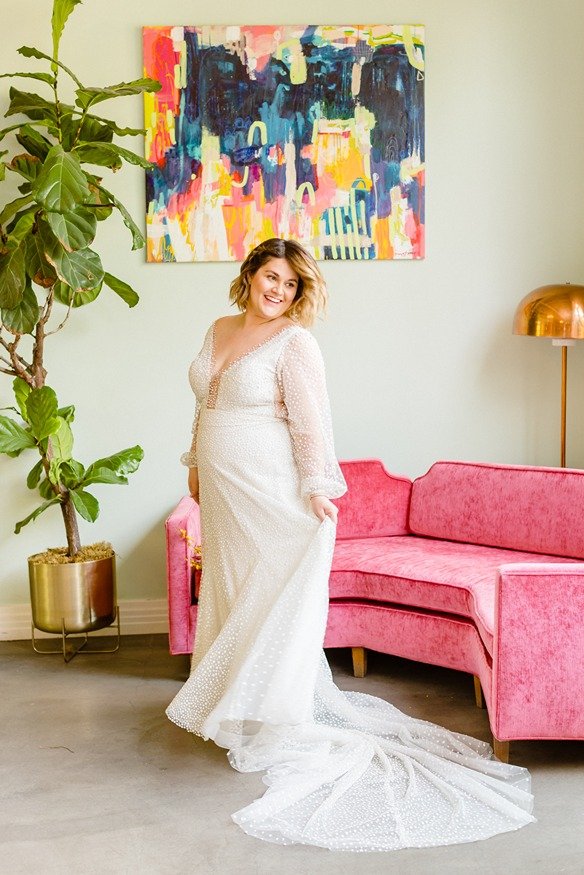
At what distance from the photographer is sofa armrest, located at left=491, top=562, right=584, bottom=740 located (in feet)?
9.52

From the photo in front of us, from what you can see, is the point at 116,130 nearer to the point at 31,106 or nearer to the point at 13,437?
the point at 31,106

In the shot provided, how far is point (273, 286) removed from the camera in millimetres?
3158

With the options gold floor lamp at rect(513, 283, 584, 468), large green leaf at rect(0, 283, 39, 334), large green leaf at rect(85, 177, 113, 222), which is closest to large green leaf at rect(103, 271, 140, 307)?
large green leaf at rect(85, 177, 113, 222)

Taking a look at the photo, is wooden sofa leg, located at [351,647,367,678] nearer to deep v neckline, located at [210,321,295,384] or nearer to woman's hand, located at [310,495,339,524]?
woman's hand, located at [310,495,339,524]

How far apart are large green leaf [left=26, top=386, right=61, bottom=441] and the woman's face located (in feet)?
3.91

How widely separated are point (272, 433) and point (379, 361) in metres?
1.62

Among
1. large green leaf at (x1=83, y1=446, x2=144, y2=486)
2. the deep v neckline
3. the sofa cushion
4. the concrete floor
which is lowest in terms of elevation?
the concrete floor

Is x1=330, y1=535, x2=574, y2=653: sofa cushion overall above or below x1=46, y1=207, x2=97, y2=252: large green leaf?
below

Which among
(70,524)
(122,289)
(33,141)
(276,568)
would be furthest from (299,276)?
(70,524)

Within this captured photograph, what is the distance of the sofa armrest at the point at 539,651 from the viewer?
290cm

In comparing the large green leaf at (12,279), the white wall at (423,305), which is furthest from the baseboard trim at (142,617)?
the large green leaf at (12,279)

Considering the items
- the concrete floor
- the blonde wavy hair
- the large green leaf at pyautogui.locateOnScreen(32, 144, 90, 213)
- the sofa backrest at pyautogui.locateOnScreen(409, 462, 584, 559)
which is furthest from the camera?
→ the sofa backrest at pyautogui.locateOnScreen(409, 462, 584, 559)

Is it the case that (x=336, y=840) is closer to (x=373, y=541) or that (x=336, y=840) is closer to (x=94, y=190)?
(x=373, y=541)

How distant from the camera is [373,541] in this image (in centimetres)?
430
